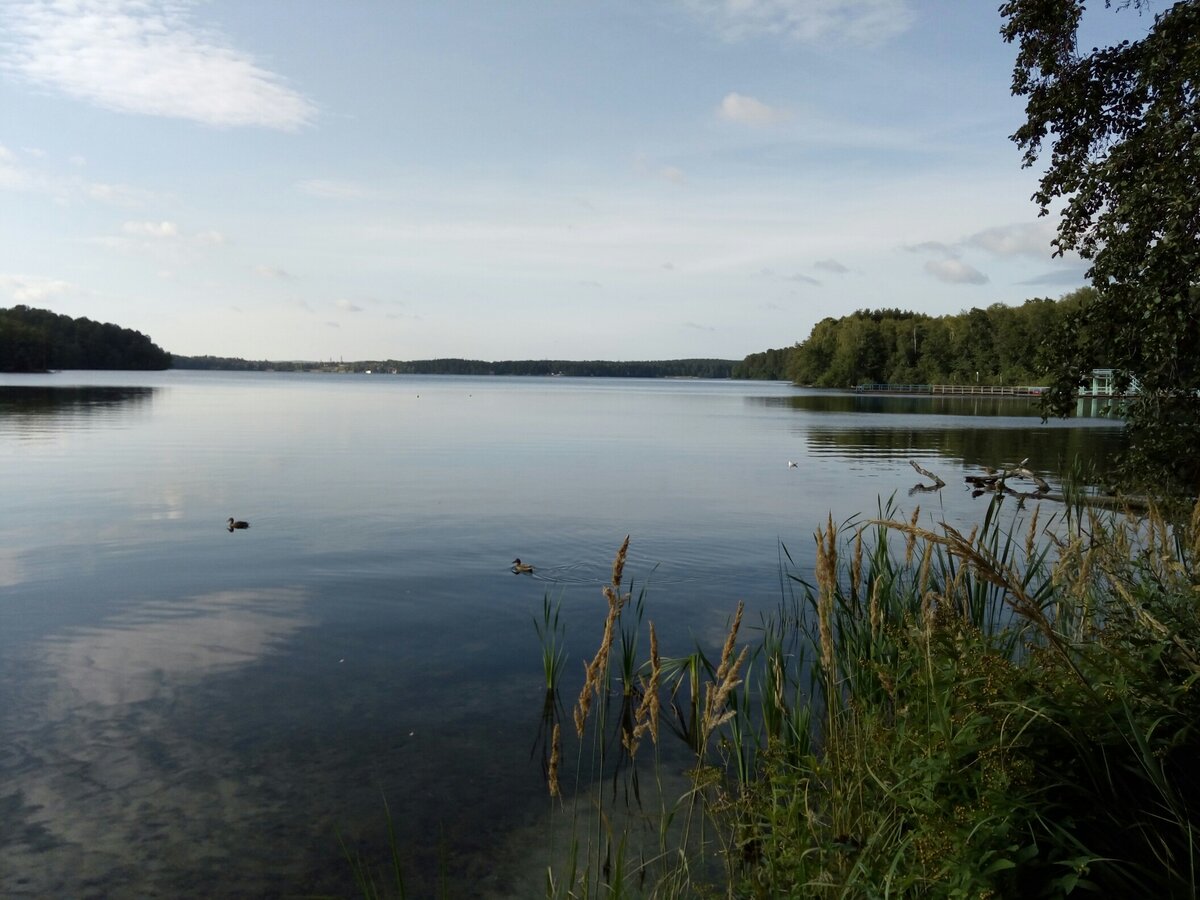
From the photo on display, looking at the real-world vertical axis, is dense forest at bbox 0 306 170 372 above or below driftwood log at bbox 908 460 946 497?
above

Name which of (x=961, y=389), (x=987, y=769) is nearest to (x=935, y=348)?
(x=961, y=389)

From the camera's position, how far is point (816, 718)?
7621 mm

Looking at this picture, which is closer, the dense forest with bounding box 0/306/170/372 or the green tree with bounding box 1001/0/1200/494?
the green tree with bounding box 1001/0/1200/494

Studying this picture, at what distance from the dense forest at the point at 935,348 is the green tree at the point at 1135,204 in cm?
9744

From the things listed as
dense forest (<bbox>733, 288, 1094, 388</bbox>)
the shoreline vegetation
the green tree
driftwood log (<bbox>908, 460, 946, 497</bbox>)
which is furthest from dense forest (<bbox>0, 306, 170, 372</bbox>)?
the shoreline vegetation

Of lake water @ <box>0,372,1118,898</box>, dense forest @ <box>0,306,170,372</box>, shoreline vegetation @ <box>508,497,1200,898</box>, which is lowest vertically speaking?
lake water @ <box>0,372,1118,898</box>

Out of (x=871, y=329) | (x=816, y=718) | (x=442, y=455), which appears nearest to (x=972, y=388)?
(x=871, y=329)

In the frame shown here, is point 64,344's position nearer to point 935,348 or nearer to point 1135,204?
point 935,348

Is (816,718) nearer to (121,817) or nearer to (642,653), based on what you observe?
(642,653)

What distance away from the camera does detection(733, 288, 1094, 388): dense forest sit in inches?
4838

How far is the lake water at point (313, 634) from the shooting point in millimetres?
6215

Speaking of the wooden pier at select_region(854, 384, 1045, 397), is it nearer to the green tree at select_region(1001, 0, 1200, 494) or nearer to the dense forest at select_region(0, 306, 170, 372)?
the green tree at select_region(1001, 0, 1200, 494)

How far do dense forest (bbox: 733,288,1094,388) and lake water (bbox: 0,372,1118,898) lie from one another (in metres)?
98.2

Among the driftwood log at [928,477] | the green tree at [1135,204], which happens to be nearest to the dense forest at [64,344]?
the driftwood log at [928,477]
